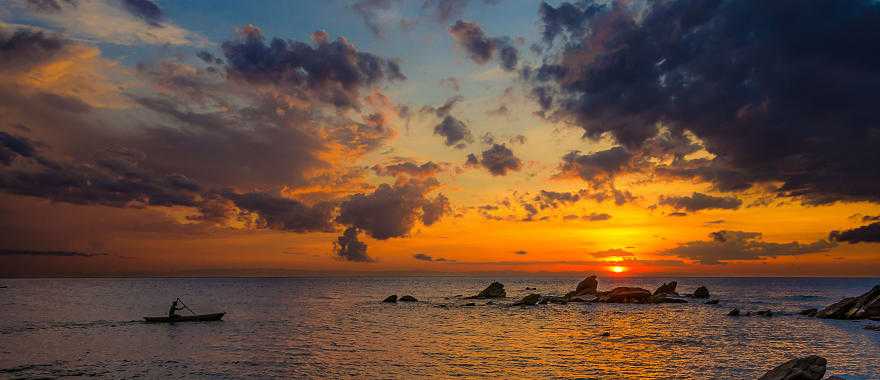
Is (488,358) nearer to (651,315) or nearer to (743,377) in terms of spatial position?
(743,377)

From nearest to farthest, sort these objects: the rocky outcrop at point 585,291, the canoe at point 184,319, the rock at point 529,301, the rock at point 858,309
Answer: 1. the canoe at point 184,319
2. the rock at point 858,309
3. the rock at point 529,301
4. the rocky outcrop at point 585,291

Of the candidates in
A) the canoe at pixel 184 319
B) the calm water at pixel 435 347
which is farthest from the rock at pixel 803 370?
the canoe at pixel 184 319

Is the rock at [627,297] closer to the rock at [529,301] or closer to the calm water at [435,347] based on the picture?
the rock at [529,301]

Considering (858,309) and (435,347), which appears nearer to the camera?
(435,347)

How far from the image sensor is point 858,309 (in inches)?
3319

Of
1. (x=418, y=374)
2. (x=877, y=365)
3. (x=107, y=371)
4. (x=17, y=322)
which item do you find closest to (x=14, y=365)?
(x=107, y=371)

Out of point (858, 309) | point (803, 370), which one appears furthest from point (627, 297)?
point (803, 370)

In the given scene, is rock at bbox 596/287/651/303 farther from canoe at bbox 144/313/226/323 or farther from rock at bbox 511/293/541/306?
canoe at bbox 144/313/226/323

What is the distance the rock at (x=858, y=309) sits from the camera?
3255 inches

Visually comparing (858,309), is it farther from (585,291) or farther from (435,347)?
(435,347)

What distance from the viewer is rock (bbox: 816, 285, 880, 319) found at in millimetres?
82681

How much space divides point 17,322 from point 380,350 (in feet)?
230

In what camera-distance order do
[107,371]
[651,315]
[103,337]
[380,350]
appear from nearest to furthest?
1. [107,371]
2. [380,350]
3. [103,337]
4. [651,315]

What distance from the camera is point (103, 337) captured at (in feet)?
218
